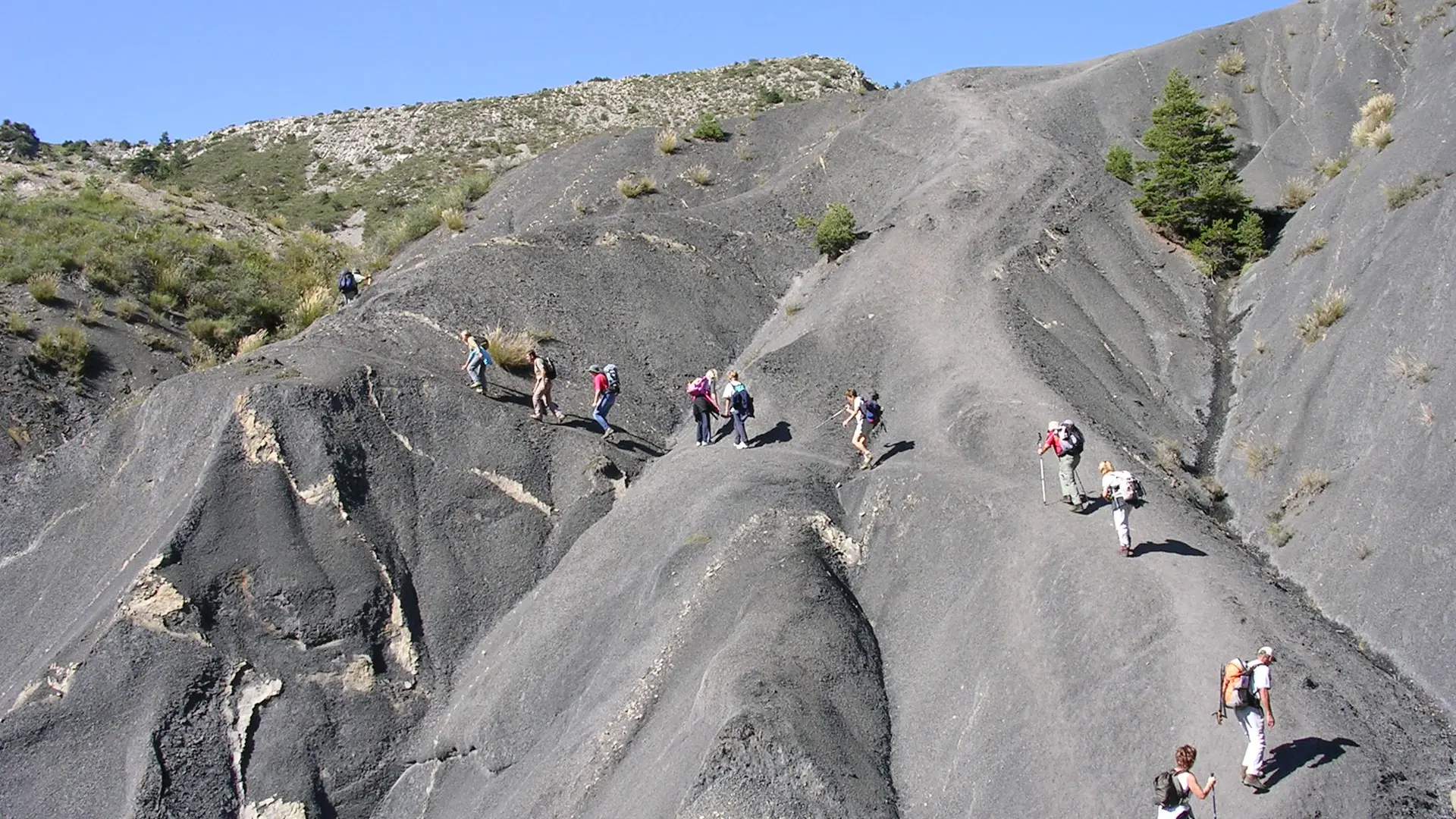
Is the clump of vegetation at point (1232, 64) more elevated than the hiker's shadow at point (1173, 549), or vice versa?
the clump of vegetation at point (1232, 64)

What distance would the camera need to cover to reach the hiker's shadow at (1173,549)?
1570 centimetres

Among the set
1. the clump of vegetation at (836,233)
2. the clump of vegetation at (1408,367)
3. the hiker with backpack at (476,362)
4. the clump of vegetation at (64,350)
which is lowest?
the clump of vegetation at (1408,367)

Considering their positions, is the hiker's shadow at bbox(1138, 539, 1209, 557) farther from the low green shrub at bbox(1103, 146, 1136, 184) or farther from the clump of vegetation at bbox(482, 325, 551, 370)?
the low green shrub at bbox(1103, 146, 1136, 184)

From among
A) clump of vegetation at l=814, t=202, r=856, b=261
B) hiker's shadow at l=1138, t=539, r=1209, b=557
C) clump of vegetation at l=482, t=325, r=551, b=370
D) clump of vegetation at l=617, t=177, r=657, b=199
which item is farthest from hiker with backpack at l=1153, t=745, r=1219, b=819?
clump of vegetation at l=617, t=177, r=657, b=199

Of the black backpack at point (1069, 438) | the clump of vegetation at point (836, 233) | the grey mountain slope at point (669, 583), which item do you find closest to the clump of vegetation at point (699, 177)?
the clump of vegetation at point (836, 233)

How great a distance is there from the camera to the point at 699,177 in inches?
1484

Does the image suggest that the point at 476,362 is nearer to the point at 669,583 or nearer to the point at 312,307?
the point at 669,583

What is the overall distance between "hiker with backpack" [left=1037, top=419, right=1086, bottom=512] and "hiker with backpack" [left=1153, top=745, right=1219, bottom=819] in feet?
20.5

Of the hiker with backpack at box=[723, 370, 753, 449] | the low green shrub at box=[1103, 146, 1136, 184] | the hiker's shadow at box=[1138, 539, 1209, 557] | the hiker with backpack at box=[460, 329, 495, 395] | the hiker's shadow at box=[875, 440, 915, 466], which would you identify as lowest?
the hiker's shadow at box=[1138, 539, 1209, 557]

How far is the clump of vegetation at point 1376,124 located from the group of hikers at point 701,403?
62.5ft

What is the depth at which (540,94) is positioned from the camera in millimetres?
67250

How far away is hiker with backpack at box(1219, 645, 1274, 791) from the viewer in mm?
11320

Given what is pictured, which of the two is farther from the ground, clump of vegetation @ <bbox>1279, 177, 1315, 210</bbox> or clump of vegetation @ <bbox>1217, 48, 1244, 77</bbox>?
clump of vegetation @ <bbox>1217, 48, 1244, 77</bbox>

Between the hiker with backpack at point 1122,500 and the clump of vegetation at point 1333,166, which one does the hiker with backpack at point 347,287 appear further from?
the clump of vegetation at point 1333,166
